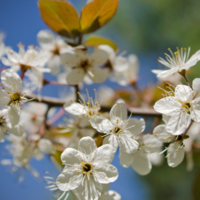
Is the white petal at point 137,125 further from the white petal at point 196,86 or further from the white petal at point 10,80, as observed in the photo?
the white petal at point 10,80

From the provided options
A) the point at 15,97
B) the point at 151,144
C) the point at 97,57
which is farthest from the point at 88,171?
the point at 97,57

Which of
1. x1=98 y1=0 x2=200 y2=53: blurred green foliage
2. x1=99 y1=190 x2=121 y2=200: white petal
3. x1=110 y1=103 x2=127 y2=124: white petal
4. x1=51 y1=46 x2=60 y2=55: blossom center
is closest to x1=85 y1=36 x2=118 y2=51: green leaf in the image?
x1=51 y1=46 x2=60 y2=55: blossom center

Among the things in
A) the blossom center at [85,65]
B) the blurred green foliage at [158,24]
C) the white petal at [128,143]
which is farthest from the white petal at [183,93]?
the blurred green foliage at [158,24]

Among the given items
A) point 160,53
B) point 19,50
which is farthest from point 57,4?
point 160,53

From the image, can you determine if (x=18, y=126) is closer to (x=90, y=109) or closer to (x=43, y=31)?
(x=90, y=109)

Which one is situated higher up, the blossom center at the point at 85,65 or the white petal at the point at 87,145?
the blossom center at the point at 85,65

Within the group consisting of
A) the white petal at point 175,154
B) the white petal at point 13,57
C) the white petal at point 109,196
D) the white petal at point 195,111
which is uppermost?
the white petal at point 13,57

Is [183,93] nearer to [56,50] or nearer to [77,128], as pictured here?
[77,128]
